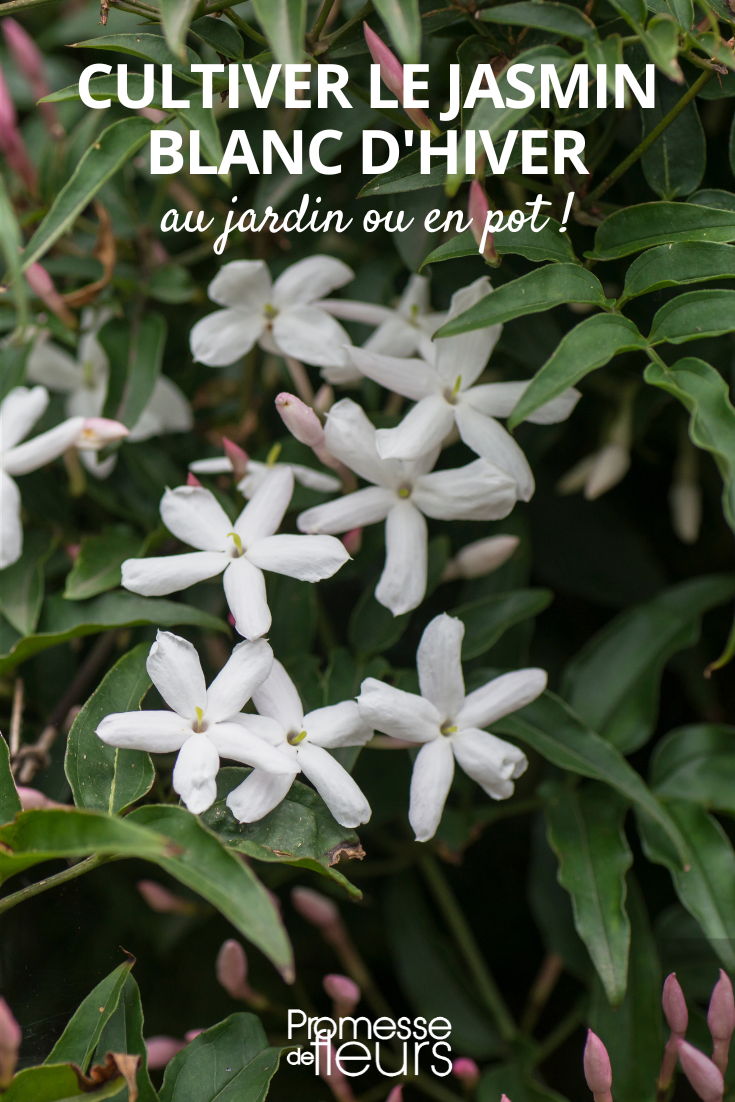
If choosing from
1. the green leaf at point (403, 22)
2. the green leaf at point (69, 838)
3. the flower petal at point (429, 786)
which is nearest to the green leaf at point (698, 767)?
the flower petal at point (429, 786)

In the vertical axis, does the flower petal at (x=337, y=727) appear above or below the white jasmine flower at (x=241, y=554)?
below

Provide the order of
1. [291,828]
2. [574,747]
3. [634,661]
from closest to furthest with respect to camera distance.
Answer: [291,828], [574,747], [634,661]

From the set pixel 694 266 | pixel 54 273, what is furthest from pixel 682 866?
pixel 54 273

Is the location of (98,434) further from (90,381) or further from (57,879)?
(57,879)

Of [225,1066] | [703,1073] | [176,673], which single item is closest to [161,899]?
[225,1066]

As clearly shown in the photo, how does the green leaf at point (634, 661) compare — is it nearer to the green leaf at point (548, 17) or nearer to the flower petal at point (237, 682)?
the flower petal at point (237, 682)
